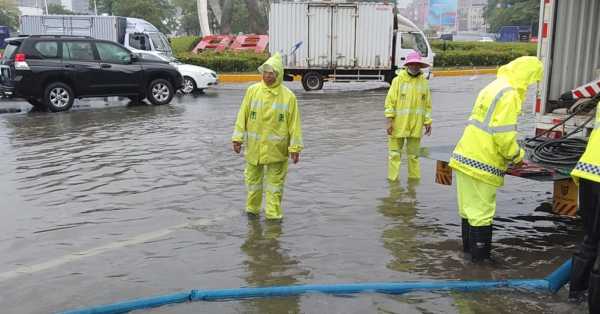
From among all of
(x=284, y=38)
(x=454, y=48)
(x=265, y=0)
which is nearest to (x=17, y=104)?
(x=284, y=38)

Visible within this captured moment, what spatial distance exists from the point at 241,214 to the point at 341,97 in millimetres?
12441

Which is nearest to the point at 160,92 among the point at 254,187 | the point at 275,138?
the point at 254,187

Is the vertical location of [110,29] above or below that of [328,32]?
above

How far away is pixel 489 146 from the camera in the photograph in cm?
460

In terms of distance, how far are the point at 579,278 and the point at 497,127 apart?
1.16 meters

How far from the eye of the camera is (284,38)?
20.6 meters

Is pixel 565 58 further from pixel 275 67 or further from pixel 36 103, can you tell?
pixel 36 103

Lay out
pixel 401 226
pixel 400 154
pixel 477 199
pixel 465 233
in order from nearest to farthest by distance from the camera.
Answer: pixel 477 199
pixel 465 233
pixel 401 226
pixel 400 154

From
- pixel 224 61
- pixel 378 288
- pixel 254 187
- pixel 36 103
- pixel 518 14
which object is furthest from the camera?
pixel 518 14

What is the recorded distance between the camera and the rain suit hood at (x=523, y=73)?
464cm

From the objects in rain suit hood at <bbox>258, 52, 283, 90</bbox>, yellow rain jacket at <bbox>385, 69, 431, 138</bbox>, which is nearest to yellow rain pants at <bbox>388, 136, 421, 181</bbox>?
yellow rain jacket at <bbox>385, 69, 431, 138</bbox>

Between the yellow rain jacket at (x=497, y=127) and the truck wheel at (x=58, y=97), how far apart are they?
11.6m

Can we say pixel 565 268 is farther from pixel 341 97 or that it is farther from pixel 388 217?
pixel 341 97

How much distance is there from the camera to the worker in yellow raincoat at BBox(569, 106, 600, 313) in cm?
370
